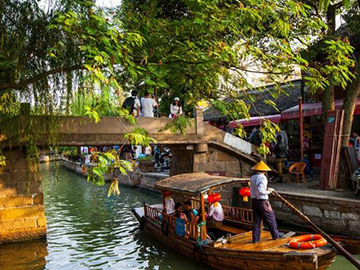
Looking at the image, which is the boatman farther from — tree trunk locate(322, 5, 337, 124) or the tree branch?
tree trunk locate(322, 5, 337, 124)

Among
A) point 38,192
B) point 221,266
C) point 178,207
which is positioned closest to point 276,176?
point 178,207

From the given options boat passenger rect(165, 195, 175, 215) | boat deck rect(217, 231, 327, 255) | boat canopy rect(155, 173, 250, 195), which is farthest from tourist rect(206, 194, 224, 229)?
boat deck rect(217, 231, 327, 255)

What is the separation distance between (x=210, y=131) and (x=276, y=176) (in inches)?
132

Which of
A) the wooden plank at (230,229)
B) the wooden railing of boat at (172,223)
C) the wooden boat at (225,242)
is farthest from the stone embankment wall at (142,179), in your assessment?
the wooden plank at (230,229)

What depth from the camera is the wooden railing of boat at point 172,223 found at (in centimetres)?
809

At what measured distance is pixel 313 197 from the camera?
964 centimetres

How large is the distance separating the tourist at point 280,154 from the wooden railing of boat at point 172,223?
5112 mm

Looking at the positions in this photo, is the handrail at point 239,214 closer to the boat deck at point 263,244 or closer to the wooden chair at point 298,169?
the boat deck at point 263,244

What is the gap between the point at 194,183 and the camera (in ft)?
27.5

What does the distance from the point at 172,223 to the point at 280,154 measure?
5.71 m

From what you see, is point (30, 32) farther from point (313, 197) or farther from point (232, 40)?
point (313, 197)

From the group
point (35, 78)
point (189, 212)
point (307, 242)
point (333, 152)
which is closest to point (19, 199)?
point (189, 212)

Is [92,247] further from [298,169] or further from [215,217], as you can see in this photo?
[298,169]

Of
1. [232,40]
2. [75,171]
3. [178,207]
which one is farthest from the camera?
[75,171]
